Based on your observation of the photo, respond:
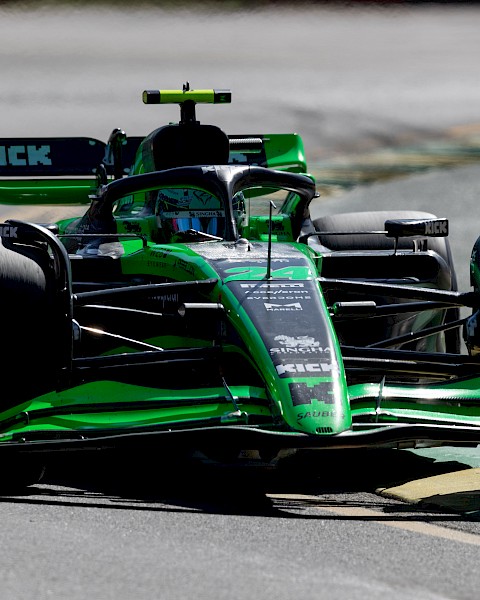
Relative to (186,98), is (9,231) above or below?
below

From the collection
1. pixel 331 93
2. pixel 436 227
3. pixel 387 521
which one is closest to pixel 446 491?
pixel 387 521

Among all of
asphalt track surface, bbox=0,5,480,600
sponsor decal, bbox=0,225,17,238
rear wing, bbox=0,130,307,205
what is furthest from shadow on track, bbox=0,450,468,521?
rear wing, bbox=0,130,307,205

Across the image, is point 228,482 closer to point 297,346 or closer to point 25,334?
point 297,346

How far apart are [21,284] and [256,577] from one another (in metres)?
2.46

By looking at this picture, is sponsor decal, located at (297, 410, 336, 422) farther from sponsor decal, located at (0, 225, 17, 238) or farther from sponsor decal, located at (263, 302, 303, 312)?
sponsor decal, located at (0, 225, 17, 238)

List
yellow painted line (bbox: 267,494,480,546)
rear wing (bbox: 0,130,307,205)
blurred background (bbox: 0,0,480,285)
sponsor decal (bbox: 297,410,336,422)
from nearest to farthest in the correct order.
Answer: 1. yellow painted line (bbox: 267,494,480,546)
2. sponsor decal (bbox: 297,410,336,422)
3. rear wing (bbox: 0,130,307,205)
4. blurred background (bbox: 0,0,480,285)

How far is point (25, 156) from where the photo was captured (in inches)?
483

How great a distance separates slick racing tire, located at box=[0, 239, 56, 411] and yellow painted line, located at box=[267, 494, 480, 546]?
115 cm

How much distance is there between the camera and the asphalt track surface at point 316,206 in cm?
443

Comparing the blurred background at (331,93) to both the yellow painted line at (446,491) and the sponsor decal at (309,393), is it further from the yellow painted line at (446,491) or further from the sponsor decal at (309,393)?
the sponsor decal at (309,393)

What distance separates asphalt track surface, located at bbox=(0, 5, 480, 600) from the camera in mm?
4430

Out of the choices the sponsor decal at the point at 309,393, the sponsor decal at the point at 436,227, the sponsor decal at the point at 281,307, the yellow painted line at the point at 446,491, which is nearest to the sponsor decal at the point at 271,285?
the sponsor decal at the point at 281,307

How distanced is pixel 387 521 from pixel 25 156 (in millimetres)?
7375

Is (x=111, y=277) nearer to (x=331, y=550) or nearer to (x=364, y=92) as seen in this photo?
(x=331, y=550)
